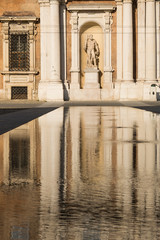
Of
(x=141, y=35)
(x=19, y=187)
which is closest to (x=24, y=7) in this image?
(x=141, y=35)

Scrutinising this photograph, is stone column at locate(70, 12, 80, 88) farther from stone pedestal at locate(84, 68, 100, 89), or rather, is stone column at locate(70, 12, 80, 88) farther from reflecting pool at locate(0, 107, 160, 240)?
reflecting pool at locate(0, 107, 160, 240)

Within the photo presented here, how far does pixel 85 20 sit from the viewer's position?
151 feet

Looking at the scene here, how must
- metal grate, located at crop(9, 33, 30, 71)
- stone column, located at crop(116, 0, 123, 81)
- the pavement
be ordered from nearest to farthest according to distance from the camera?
the pavement < stone column, located at crop(116, 0, 123, 81) < metal grate, located at crop(9, 33, 30, 71)

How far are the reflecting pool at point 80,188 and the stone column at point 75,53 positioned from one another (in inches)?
1292

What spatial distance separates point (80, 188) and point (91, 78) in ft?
131

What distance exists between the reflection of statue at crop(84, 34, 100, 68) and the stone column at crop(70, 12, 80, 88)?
2.65 feet

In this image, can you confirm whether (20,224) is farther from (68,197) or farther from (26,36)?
(26,36)


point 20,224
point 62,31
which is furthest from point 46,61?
point 20,224

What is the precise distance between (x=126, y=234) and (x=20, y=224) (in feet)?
2.82

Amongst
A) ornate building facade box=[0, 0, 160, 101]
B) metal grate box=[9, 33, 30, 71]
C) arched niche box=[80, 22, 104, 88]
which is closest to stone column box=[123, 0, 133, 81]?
ornate building facade box=[0, 0, 160, 101]

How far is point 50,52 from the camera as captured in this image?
147 ft

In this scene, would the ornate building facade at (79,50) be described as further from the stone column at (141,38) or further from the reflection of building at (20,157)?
the reflection of building at (20,157)

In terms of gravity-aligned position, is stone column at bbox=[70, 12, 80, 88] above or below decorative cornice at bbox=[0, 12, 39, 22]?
below

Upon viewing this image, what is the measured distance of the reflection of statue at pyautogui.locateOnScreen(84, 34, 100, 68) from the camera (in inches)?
1823
